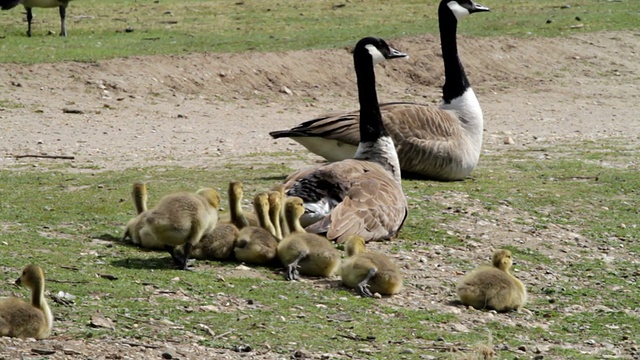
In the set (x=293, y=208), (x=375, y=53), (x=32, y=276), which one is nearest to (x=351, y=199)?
(x=293, y=208)

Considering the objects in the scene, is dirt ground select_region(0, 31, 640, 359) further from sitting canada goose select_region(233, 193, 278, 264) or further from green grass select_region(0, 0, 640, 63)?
sitting canada goose select_region(233, 193, 278, 264)

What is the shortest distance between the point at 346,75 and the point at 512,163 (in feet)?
20.8

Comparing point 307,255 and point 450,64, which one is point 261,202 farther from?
point 450,64

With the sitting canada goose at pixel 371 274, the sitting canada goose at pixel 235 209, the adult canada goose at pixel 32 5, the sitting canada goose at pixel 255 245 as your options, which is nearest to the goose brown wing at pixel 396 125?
the sitting canada goose at pixel 235 209

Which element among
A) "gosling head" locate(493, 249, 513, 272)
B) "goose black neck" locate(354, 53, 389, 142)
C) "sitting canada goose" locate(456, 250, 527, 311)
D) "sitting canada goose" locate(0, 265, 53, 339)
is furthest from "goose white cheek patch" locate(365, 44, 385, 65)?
"sitting canada goose" locate(0, 265, 53, 339)

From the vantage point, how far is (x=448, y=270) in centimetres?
909

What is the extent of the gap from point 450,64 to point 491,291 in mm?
6337

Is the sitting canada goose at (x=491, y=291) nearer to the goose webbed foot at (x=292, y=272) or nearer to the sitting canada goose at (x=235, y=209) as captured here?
the goose webbed foot at (x=292, y=272)

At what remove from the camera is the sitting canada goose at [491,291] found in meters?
7.94

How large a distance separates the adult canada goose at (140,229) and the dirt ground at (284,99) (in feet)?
6.29

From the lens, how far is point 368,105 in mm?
11258

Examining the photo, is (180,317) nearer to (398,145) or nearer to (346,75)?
(398,145)

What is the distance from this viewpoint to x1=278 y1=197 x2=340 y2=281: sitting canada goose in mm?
8250

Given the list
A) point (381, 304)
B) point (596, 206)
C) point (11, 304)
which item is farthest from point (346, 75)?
point (11, 304)
